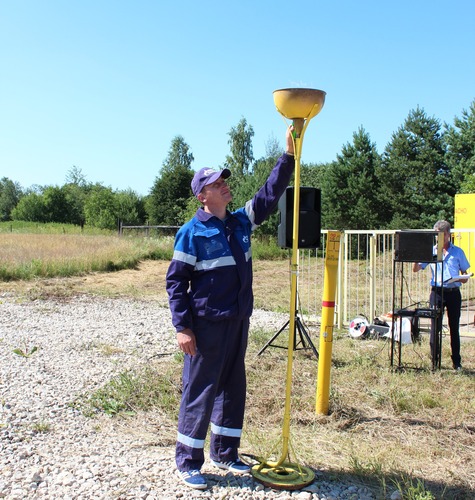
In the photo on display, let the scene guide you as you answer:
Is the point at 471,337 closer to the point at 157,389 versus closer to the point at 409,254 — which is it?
the point at 409,254

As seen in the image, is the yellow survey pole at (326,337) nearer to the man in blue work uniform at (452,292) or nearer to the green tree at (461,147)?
the man in blue work uniform at (452,292)

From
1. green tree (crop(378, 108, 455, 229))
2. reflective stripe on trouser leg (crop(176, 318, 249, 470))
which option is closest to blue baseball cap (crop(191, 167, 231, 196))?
reflective stripe on trouser leg (crop(176, 318, 249, 470))

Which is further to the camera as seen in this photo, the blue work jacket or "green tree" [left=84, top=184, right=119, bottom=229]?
"green tree" [left=84, top=184, right=119, bottom=229]

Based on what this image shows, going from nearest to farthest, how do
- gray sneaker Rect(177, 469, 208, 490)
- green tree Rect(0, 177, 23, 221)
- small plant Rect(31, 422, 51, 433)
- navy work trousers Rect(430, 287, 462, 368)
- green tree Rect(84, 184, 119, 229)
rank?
gray sneaker Rect(177, 469, 208, 490), small plant Rect(31, 422, 51, 433), navy work trousers Rect(430, 287, 462, 368), green tree Rect(84, 184, 119, 229), green tree Rect(0, 177, 23, 221)

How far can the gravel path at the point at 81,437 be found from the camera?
11.0 ft

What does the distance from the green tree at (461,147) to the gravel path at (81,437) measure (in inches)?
924

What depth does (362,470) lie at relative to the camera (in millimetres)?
3705

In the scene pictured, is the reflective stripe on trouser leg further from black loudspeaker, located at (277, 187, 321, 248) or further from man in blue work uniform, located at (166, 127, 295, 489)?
black loudspeaker, located at (277, 187, 321, 248)

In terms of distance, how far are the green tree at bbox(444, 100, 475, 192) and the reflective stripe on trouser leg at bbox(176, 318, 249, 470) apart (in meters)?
26.9

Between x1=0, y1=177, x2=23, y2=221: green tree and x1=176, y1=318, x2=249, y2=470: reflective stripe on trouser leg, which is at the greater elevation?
x1=0, y1=177, x2=23, y2=221: green tree

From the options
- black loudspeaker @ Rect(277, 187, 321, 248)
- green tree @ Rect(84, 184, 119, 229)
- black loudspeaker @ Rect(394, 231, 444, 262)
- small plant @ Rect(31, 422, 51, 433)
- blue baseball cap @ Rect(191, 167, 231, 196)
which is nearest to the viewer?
blue baseball cap @ Rect(191, 167, 231, 196)

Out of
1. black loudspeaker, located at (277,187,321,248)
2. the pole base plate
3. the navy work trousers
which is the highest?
black loudspeaker, located at (277,187,321,248)

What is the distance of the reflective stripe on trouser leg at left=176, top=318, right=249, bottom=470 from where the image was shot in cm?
335

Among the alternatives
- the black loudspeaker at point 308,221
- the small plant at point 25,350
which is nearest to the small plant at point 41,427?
the small plant at point 25,350
